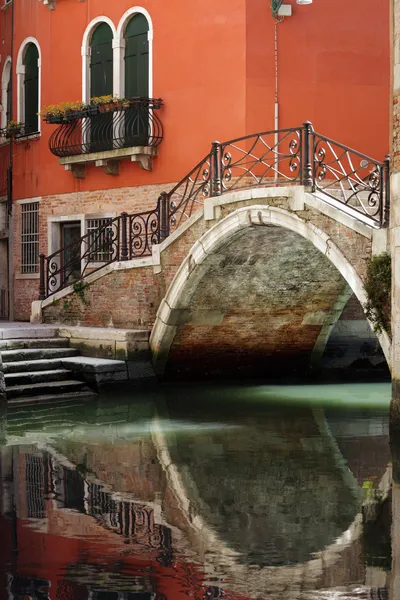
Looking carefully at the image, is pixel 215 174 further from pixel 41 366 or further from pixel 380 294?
pixel 380 294

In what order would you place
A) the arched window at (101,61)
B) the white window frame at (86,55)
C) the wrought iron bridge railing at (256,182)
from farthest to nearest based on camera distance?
the white window frame at (86,55)
the arched window at (101,61)
the wrought iron bridge railing at (256,182)

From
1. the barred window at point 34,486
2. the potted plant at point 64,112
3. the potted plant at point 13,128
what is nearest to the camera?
the barred window at point 34,486

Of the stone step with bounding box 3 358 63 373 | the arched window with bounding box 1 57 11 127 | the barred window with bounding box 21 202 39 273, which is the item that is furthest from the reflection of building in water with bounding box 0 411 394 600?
the arched window with bounding box 1 57 11 127

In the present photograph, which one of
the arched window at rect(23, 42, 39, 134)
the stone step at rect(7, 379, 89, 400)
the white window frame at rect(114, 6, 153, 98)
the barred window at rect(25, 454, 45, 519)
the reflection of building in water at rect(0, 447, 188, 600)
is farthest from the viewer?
the arched window at rect(23, 42, 39, 134)

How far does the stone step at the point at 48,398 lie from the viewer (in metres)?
12.6

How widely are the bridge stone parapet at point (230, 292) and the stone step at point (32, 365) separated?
4.13ft

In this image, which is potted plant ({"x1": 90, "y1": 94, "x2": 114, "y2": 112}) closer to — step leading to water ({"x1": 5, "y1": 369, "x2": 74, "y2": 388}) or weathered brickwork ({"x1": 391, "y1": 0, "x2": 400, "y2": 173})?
step leading to water ({"x1": 5, "y1": 369, "x2": 74, "y2": 388})

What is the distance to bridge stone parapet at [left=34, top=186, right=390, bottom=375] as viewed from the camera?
12648 mm

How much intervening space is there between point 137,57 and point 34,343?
4630 mm

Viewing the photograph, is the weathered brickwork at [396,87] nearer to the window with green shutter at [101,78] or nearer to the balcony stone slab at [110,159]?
the balcony stone slab at [110,159]

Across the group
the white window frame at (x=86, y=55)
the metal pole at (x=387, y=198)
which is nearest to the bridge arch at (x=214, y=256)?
the metal pole at (x=387, y=198)

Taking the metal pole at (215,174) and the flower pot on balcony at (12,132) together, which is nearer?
the metal pole at (215,174)

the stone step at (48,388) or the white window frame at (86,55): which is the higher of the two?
the white window frame at (86,55)

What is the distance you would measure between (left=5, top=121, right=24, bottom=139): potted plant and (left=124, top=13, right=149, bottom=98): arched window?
269 cm
